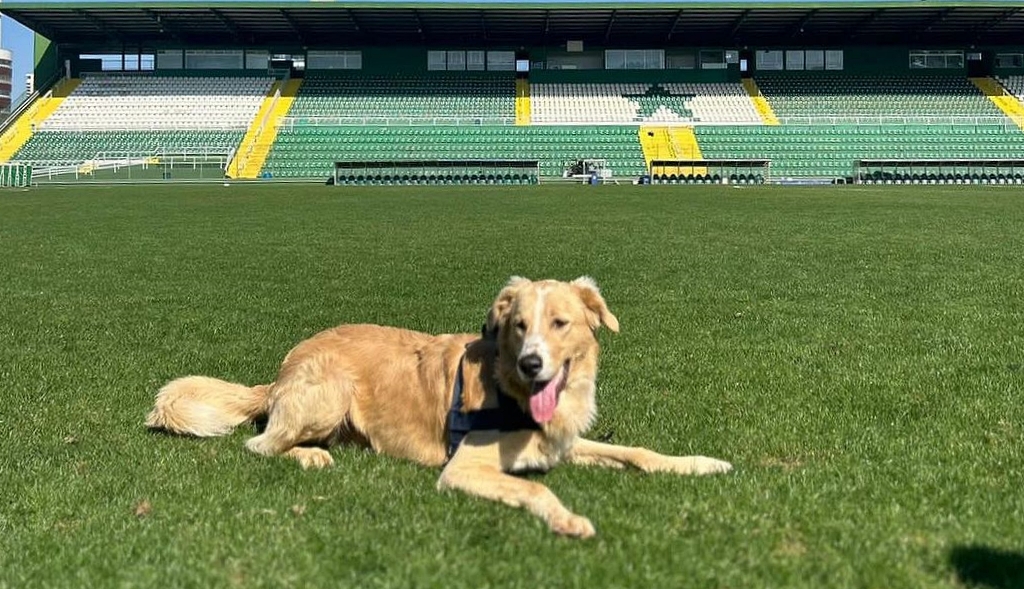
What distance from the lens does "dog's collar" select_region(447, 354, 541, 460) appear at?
4.09 m

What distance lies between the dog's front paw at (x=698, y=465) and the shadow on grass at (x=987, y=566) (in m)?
1.17

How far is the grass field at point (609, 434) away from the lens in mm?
3180

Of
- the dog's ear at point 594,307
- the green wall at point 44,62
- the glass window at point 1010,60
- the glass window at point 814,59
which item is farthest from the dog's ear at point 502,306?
the green wall at point 44,62

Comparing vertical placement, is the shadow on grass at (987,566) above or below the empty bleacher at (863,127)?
below

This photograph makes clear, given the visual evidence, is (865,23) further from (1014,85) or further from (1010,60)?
(1010,60)

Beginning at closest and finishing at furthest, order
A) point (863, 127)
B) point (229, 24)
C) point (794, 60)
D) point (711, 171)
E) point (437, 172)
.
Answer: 1. point (711, 171)
2. point (437, 172)
3. point (863, 127)
4. point (229, 24)
5. point (794, 60)

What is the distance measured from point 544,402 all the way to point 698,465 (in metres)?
0.86

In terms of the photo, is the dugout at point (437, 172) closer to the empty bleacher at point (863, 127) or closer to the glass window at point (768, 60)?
the empty bleacher at point (863, 127)

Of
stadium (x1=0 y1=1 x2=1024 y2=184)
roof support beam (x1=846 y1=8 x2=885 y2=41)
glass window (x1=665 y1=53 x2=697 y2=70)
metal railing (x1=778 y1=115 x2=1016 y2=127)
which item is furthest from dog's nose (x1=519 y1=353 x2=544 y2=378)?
glass window (x1=665 y1=53 x2=697 y2=70)

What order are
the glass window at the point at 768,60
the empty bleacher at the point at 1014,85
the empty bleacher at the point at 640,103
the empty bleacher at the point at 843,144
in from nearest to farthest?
the empty bleacher at the point at 843,144 → the empty bleacher at the point at 640,103 → the empty bleacher at the point at 1014,85 → the glass window at the point at 768,60

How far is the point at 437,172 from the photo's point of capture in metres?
50.8

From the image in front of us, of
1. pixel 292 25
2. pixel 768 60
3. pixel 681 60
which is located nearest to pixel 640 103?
pixel 681 60

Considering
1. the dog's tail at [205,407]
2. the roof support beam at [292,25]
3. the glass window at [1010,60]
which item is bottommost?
the dog's tail at [205,407]

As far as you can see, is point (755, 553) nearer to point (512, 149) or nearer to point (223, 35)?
point (512, 149)
